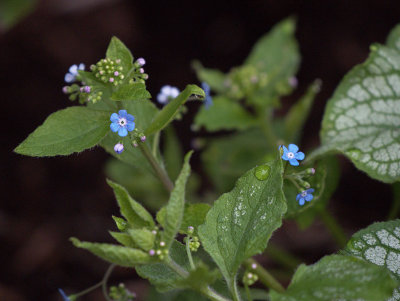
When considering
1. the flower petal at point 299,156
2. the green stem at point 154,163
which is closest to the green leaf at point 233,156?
the green stem at point 154,163

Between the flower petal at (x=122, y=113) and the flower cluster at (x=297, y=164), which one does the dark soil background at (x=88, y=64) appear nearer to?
the flower cluster at (x=297, y=164)

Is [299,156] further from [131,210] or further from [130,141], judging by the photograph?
[130,141]

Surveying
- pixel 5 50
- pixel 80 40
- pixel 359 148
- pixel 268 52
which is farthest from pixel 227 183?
pixel 5 50

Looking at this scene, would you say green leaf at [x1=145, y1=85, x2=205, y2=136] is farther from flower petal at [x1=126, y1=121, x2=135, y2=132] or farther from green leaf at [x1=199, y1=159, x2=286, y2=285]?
green leaf at [x1=199, y1=159, x2=286, y2=285]

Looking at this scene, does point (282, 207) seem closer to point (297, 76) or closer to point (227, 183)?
point (227, 183)

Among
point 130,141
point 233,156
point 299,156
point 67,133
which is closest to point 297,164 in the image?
point 299,156

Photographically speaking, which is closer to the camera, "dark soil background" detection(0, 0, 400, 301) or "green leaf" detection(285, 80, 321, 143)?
"green leaf" detection(285, 80, 321, 143)

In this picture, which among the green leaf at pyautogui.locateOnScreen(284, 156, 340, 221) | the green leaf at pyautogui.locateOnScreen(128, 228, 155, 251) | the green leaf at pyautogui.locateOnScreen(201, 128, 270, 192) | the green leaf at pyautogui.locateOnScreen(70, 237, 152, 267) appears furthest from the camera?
the green leaf at pyautogui.locateOnScreen(201, 128, 270, 192)

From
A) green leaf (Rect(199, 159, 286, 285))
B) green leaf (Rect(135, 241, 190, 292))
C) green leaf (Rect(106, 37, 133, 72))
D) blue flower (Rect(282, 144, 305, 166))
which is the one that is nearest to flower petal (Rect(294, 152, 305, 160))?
blue flower (Rect(282, 144, 305, 166))
